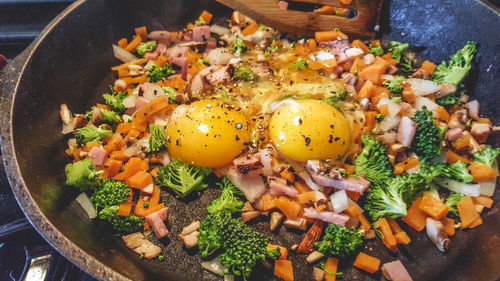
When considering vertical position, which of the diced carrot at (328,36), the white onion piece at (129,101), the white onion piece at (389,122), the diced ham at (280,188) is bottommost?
the diced ham at (280,188)

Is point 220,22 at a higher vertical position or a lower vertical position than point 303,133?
higher

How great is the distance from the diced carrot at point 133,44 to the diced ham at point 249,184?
227 cm

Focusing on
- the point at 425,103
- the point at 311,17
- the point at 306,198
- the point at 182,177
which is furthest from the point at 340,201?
the point at 311,17

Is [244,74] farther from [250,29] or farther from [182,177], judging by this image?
[182,177]

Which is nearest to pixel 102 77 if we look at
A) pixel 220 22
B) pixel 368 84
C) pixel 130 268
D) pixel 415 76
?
pixel 220 22

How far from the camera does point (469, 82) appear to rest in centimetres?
375

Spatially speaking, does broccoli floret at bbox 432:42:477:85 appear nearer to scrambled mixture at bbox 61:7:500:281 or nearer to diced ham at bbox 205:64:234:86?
scrambled mixture at bbox 61:7:500:281

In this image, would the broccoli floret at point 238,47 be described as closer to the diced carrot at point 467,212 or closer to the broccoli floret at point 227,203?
the broccoli floret at point 227,203

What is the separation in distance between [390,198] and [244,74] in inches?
82.2

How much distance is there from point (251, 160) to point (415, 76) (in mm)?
2446

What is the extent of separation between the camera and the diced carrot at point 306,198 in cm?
309

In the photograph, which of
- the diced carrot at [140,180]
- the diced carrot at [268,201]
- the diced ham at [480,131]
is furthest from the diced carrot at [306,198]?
the diced ham at [480,131]

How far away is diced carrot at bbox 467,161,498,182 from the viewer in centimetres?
313

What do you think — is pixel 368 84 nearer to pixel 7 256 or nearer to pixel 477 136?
pixel 477 136
